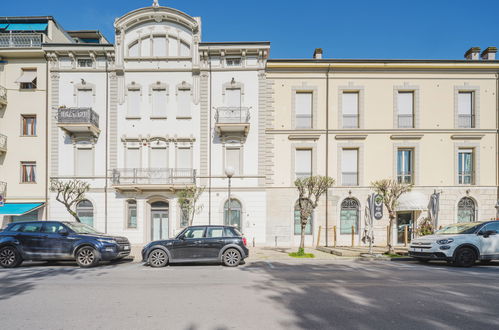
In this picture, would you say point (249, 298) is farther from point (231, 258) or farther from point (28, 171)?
point (28, 171)

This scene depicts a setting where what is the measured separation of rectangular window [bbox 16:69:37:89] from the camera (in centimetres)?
1728

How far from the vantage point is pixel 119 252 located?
10992 millimetres

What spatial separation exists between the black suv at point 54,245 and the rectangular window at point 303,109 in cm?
1211

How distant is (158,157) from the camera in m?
17.2

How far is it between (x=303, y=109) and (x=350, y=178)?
5.12m

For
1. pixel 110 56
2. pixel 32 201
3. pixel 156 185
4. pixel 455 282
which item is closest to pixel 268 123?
pixel 156 185

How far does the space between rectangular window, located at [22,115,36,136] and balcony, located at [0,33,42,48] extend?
4448 mm

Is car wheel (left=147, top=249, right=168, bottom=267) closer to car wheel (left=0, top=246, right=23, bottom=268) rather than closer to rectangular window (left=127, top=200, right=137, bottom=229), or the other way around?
car wheel (left=0, top=246, right=23, bottom=268)

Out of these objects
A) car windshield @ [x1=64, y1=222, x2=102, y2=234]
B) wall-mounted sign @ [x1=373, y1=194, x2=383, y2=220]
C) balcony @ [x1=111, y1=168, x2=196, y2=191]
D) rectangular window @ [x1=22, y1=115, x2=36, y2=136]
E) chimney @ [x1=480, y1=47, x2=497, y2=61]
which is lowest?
car windshield @ [x1=64, y1=222, x2=102, y2=234]

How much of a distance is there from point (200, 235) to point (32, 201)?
12.6 meters

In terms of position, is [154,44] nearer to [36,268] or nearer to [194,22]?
[194,22]

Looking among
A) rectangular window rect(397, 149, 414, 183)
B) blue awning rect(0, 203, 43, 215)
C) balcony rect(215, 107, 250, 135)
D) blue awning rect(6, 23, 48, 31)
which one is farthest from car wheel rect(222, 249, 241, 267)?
blue awning rect(6, 23, 48, 31)

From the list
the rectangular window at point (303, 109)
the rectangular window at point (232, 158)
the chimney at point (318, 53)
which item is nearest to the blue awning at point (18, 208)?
the rectangular window at point (232, 158)

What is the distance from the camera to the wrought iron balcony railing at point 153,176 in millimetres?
16531
